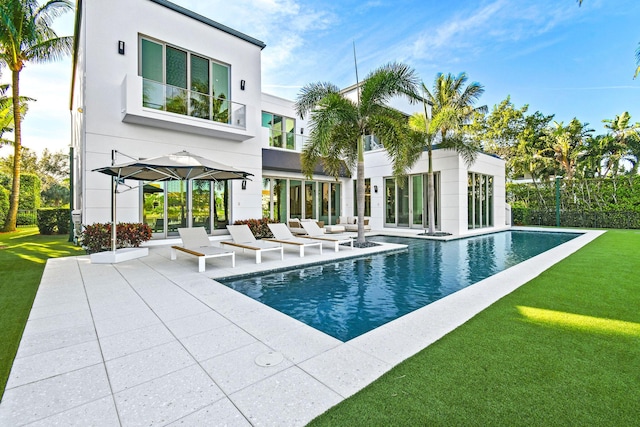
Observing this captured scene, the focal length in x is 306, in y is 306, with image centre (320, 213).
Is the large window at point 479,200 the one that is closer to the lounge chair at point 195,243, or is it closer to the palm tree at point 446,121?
the palm tree at point 446,121

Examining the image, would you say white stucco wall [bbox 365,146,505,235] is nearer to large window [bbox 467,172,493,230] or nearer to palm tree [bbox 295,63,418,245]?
large window [bbox 467,172,493,230]

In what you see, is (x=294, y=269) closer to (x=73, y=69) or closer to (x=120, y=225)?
(x=120, y=225)

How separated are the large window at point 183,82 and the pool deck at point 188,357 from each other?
813cm

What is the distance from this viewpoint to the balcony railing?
11.4m

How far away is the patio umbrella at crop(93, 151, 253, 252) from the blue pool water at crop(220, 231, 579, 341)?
3.38 m

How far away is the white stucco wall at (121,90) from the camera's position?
1080 centimetres

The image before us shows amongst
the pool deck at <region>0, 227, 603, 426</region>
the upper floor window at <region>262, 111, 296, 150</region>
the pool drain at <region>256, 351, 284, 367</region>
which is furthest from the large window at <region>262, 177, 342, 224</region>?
the pool drain at <region>256, 351, 284, 367</region>

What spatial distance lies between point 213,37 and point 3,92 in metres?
20.2

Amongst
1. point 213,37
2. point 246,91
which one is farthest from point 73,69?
point 246,91

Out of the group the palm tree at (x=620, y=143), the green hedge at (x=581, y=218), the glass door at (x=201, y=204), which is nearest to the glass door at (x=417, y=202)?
the green hedge at (x=581, y=218)

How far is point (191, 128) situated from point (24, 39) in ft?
38.3

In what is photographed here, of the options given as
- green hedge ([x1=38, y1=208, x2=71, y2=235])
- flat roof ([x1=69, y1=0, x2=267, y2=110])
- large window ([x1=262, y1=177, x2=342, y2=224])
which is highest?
flat roof ([x1=69, y1=0, x2=267, y2=110])

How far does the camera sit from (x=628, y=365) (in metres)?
3.08

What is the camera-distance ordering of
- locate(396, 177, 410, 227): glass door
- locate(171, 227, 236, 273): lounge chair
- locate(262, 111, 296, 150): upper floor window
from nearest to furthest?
locate(171, 227, 236, 273): lounge chair, locate(262, 111, 296, 150): upper floor window, locate(396, 177, 410, 227): glass door
